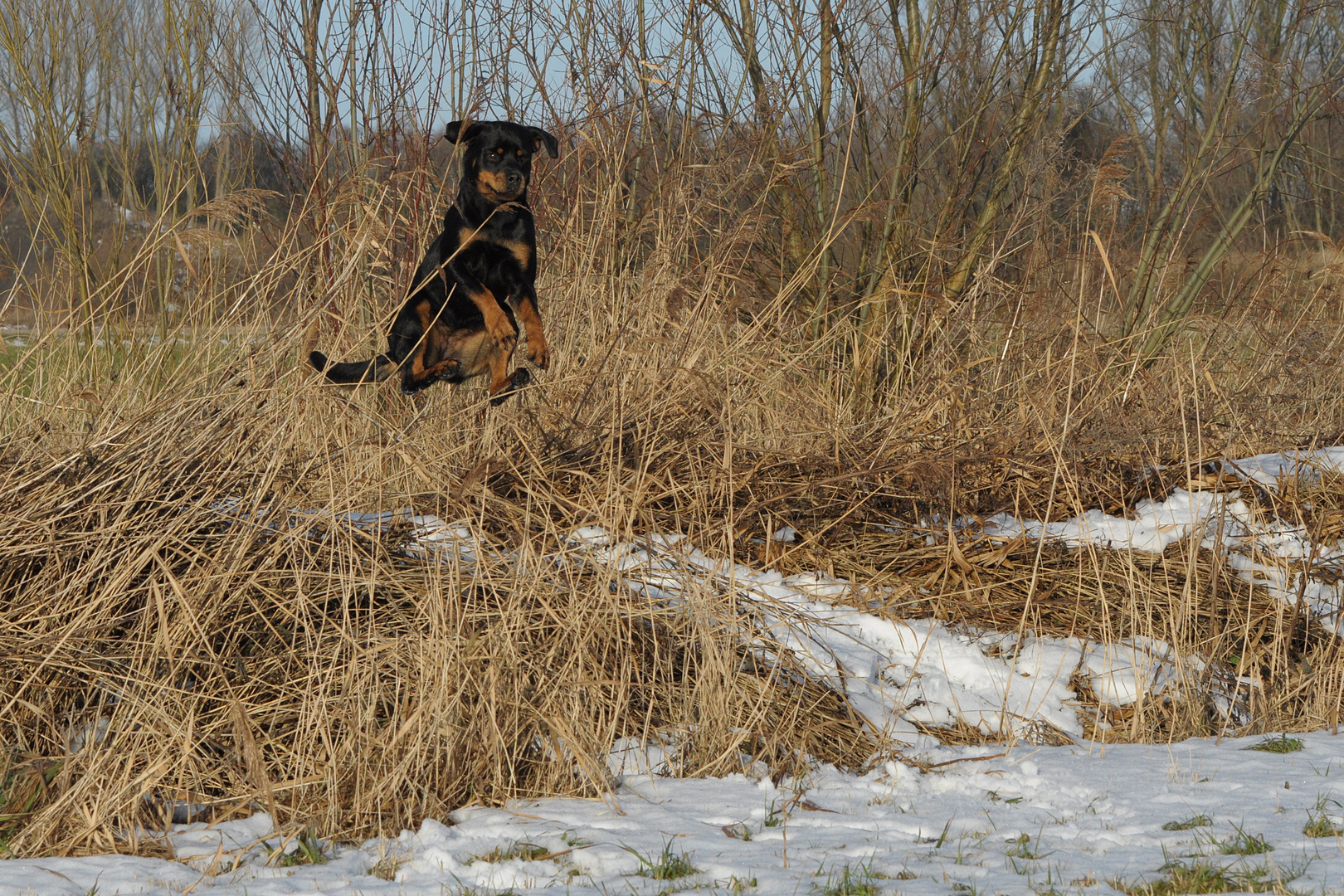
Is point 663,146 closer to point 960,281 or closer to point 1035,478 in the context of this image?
point 960,281

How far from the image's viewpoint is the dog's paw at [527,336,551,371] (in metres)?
2.69

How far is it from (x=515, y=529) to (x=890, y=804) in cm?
142

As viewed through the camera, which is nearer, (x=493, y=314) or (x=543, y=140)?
(x=493, y=314)

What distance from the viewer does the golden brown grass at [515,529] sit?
9.18 ft

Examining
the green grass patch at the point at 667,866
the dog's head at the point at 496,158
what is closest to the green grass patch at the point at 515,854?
the green grass patch at the point at 667,866

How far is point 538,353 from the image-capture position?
2.70 meters

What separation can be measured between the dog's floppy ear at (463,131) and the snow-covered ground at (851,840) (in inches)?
66.8

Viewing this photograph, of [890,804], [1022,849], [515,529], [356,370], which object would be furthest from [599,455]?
[1022,849]

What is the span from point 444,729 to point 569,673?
0.40 metres

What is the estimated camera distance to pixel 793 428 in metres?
4.52

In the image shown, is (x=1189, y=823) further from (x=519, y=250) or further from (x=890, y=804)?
(x=519, y=250)

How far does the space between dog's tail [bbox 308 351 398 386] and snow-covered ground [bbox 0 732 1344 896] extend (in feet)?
3.71

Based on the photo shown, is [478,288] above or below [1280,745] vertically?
above

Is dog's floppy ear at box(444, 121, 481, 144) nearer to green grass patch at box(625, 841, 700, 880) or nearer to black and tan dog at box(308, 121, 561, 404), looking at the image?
black and tan dog at box(308, 121, 561, 404)
